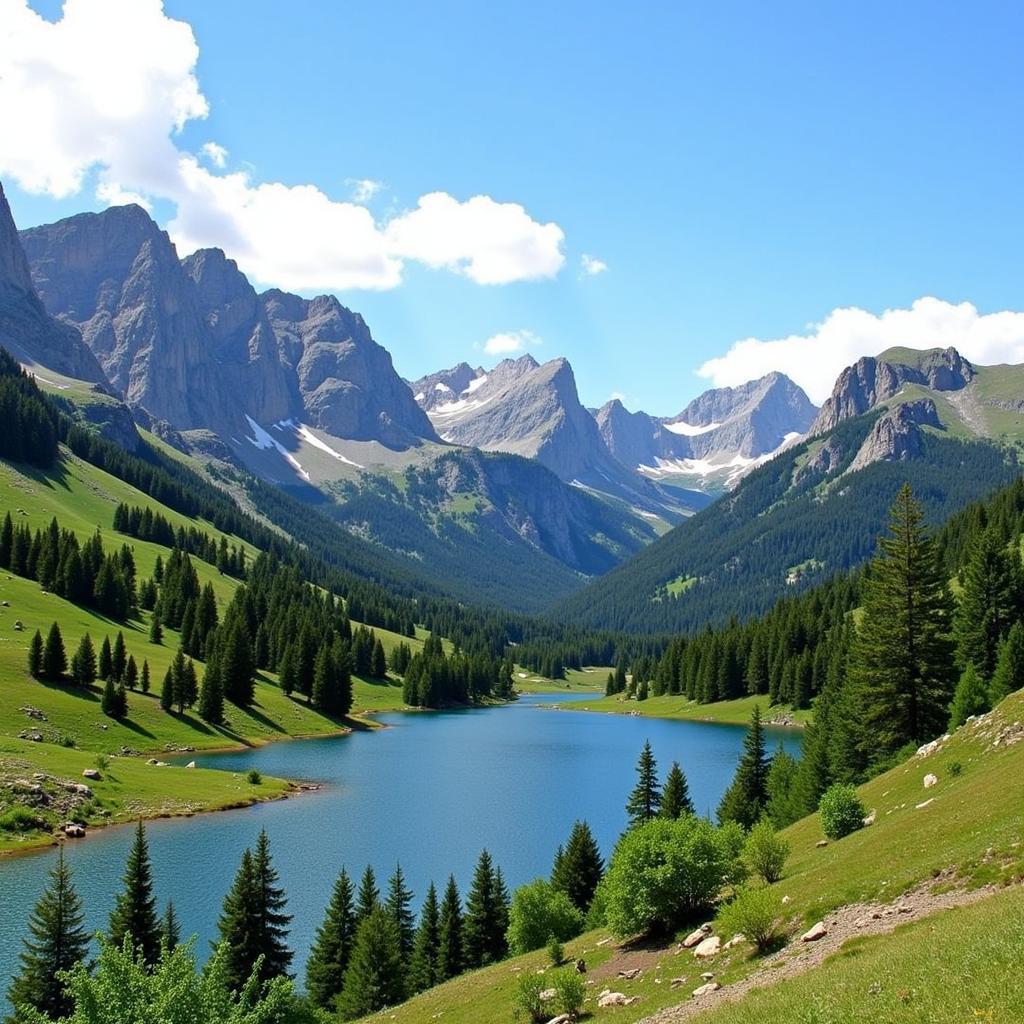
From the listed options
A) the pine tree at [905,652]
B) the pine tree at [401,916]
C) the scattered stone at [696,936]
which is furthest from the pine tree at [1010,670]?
the pine tree at [401,916]

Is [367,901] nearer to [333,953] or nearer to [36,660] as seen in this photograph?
[333,953]

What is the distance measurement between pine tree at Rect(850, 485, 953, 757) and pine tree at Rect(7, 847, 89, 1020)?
47741mm

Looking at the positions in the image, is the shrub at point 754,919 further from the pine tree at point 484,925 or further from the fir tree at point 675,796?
the fir tree at point 675,796

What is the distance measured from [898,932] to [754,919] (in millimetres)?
4450

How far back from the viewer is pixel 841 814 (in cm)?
3834

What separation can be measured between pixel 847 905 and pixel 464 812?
2442 inches

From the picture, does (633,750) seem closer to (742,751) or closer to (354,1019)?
(742,751)

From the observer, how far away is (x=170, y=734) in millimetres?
102250

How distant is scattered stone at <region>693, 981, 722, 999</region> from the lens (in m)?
23.9

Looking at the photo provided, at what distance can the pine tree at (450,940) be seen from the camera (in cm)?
4647

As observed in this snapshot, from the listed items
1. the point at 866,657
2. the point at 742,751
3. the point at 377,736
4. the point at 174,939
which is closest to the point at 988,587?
the point at 866,657

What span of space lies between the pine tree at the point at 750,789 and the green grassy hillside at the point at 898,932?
21.7 metres

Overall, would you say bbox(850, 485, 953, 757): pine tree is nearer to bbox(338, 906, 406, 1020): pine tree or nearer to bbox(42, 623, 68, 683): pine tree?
bbox(338, 906, 406, 1020): pine tree


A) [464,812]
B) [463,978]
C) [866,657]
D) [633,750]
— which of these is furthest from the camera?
[633,750]
